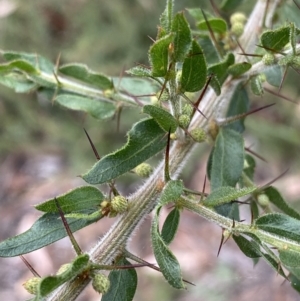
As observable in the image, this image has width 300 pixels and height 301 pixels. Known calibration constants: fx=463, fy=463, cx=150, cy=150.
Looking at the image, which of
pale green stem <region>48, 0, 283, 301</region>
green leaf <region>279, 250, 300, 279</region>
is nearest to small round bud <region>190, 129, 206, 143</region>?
pale green stem <region>48, 0, 283, 301</region>

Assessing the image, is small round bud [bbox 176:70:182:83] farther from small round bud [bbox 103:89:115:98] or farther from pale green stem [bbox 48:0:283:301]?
small round bud [bbox 103:89:115:98]

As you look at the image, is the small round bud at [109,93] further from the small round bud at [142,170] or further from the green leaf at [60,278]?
the green leaf at [60,278]

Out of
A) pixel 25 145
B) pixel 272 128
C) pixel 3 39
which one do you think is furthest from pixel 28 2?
pixel 272 128

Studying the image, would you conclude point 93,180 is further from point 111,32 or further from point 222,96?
point 111,32

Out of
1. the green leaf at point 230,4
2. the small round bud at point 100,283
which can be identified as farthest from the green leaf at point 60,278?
the green leaf at point 230,4

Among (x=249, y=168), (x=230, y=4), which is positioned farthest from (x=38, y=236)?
(x=230, y=4)

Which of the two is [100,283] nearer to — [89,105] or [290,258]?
[290,258]

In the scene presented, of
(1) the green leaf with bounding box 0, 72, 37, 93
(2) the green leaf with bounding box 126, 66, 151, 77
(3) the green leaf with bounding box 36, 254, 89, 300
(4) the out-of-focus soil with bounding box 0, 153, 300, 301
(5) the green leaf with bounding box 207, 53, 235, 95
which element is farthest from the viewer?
(4) the out-of-focus soil with bounding box 0, 153, 300, 301
